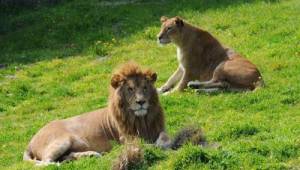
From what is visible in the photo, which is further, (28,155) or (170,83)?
(170,83)

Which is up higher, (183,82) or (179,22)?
(179,22)

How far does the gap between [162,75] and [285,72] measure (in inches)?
127

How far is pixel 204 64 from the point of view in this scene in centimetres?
1792

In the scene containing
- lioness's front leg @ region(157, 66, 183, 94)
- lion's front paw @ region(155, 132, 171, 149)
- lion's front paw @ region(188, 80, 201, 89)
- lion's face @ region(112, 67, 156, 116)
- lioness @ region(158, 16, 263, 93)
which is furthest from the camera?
lioness's front leg @ region(157, 66, 183, 94)

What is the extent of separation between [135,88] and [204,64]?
5.63 meters

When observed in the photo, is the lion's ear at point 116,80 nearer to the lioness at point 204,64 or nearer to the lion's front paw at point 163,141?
the lion's front paw at point 163,141

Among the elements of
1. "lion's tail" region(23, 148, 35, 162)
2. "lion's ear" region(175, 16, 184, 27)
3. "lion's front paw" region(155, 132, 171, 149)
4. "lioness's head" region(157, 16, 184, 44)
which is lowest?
"lion's tail" region(23, 148, 35, 162)

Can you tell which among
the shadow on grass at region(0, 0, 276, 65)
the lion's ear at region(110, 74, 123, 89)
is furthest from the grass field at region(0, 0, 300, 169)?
the lion's ear at region(110, 74, 123, 89)

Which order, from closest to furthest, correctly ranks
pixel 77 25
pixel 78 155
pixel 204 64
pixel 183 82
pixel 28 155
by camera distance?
pixel 78 155 < pixel 28 155 < pixel 183 82 < pixel 204 64 < pixel 77 25

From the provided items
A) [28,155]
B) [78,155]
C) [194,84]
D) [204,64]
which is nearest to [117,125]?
[78,155]

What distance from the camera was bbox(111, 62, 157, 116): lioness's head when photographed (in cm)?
1245

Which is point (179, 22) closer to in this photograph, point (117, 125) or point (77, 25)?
point (117, 125)

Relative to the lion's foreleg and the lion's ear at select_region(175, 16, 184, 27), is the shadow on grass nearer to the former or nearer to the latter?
the lion's ear at select_region(175, 16, 184, 27)

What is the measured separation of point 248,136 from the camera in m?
12.8
